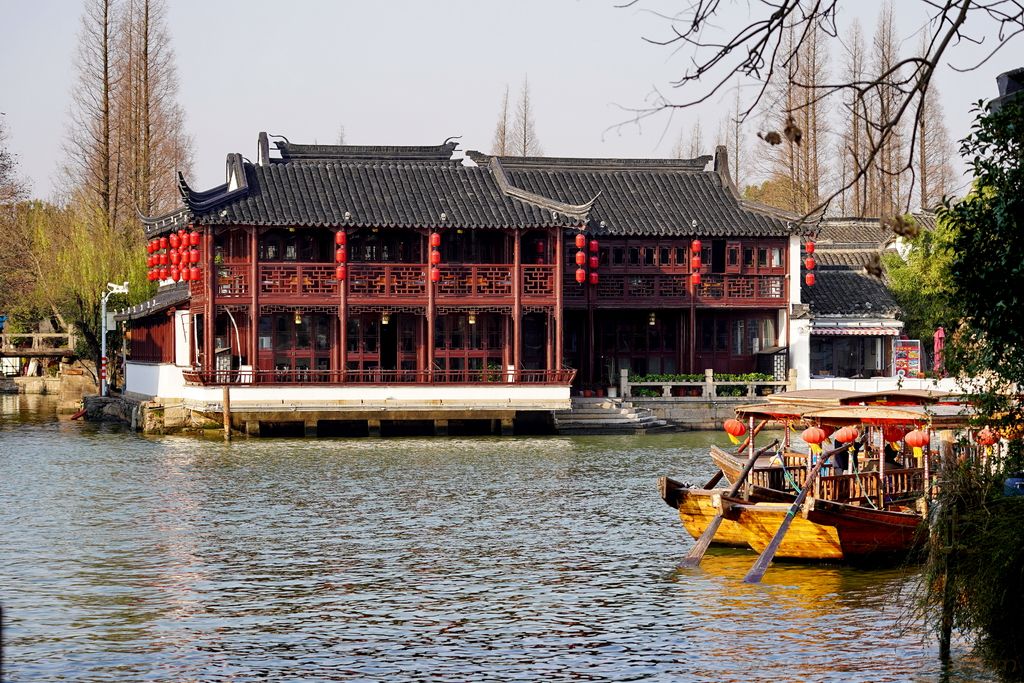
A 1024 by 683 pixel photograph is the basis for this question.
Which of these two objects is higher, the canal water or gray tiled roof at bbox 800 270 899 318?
gray tiled roof at bbox 800 270 899 318

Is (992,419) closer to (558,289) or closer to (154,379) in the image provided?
(558,289)

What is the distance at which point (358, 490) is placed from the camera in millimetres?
27062

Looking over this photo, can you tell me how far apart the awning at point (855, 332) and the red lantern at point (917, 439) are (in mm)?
27553

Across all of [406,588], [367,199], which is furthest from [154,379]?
[406,588]

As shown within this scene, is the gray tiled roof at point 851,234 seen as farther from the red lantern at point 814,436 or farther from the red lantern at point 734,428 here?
the red lantern at point 814,436

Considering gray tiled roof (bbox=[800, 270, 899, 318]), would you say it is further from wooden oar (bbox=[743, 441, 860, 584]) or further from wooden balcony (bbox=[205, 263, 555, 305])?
wooden oar (bbox=[743, 441, 860, 584])

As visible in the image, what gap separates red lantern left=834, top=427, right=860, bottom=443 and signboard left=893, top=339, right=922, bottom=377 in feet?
83.8

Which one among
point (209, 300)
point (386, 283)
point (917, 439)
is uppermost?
point (386, 283)

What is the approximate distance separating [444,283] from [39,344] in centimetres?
2485

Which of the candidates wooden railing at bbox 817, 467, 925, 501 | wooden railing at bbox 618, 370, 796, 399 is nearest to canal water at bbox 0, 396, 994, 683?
wooden railing at bbox 817, 467, 925, 501

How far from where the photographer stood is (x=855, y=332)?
47000 millimetres

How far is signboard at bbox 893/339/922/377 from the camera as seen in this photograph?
45.2 m

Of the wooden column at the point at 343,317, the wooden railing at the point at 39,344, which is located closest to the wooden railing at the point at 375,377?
the wooden column at the point at 343,317

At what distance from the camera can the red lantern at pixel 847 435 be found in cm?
2008
